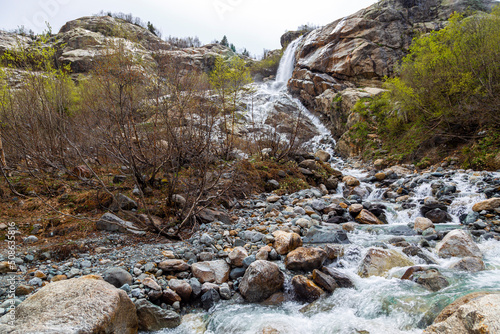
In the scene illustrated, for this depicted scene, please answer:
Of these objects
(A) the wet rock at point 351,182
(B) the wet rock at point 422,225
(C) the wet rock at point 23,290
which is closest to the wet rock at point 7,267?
(C) the wet rock at point 23,290

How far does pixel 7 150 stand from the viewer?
8.99 metres

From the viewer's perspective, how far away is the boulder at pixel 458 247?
4488 millimetres

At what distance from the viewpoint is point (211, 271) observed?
4.18m

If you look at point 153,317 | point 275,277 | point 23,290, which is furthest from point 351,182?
point 23,290

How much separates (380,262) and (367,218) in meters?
2.61

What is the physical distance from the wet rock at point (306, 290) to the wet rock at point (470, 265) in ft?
7.98

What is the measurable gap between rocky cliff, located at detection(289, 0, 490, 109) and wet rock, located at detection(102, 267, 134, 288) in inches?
925

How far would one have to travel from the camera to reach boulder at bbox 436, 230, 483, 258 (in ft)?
14.7

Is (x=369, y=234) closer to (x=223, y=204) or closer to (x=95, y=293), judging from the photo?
(x=223, y=204)

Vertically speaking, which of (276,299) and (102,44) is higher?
(102,44)

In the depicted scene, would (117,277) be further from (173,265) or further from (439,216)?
(439,216)

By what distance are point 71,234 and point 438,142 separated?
1437 centimetres

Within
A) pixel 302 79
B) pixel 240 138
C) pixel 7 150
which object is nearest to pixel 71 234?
pixel 7 150

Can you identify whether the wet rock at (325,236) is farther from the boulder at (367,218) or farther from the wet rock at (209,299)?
the wet rock at (209,299)
